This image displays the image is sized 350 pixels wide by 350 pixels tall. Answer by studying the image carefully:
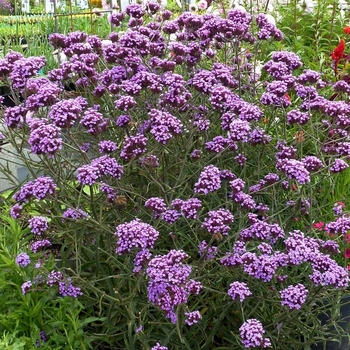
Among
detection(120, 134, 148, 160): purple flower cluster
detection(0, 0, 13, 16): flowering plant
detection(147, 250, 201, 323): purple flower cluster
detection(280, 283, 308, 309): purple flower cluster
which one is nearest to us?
detection(147, 250, 201, 323): purple flower cluster

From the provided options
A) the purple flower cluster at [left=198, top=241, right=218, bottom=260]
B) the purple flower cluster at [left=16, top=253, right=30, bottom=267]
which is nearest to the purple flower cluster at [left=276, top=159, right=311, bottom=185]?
the purple flower cluster at [left=198, top=241, right=218, bottom=260]

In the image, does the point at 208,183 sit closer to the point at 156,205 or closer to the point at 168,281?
the point at 156,205

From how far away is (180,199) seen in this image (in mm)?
2070

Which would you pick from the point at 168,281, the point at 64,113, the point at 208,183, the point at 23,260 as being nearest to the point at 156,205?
the point at 208,183

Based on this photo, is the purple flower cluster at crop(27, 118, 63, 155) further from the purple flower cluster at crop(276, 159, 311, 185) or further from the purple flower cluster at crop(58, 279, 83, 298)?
the purple flower cluster at crop(276, 159, 311, 185)

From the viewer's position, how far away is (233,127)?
6.61 feet

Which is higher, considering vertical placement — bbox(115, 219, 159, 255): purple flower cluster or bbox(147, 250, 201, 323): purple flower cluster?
bbox(115, 219, 159, 255): purple flower cluster

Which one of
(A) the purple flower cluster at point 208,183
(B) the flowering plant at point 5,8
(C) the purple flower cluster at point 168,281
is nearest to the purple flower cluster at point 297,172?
(A) the purple flower cluster at point 208,183

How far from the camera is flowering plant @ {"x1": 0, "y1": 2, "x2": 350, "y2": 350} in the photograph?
1.79 metres

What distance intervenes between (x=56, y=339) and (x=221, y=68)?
1.33 meters

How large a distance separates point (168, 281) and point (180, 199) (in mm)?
527

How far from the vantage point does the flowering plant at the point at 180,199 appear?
1787 mm

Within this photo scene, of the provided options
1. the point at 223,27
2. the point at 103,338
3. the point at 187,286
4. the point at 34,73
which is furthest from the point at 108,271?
the point at 223,27

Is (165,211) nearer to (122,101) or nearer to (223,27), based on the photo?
(122,101)
